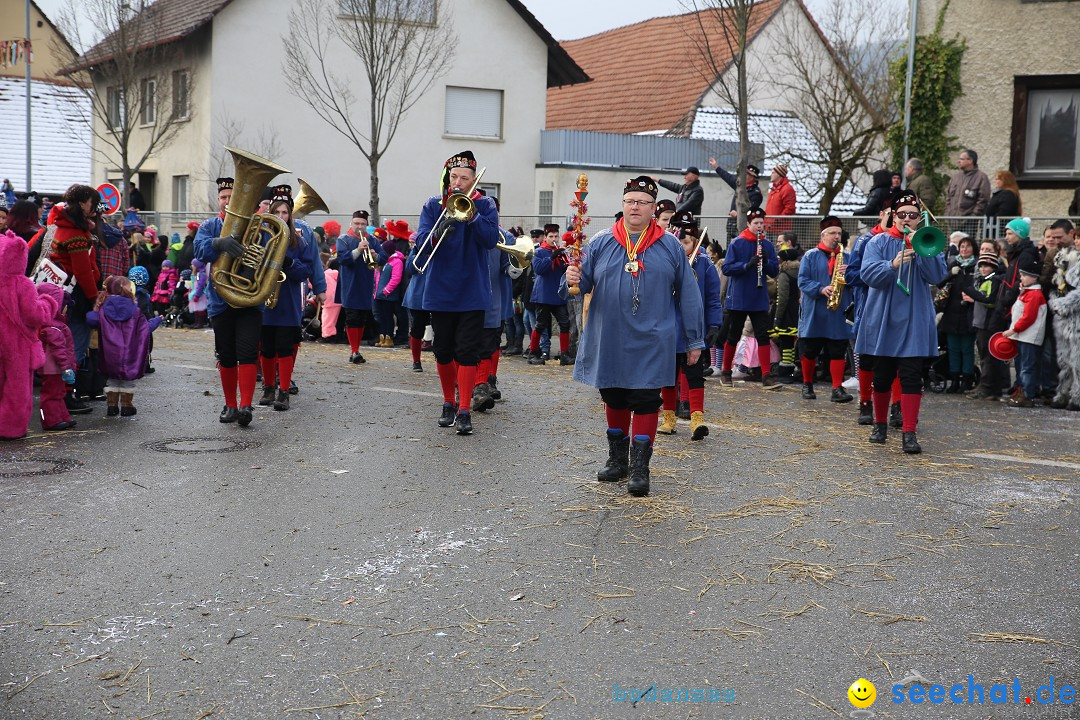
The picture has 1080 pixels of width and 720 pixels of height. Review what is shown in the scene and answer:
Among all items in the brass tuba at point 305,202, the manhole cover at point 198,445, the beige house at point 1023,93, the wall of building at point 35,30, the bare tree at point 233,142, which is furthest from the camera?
the wall of building at point 35,30

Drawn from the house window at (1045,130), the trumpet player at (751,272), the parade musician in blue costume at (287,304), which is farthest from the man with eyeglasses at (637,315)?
the house window at (1045,130)

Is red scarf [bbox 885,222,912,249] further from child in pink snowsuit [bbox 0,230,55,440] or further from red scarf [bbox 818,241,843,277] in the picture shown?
child in pink snowsuit [bbox 0,230,55,440]

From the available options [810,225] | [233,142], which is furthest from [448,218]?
[233,142]

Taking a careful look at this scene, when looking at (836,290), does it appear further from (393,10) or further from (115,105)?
(115,105)

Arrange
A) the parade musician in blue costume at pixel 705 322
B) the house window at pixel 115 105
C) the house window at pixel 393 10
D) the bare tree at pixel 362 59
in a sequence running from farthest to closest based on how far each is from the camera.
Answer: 1. the house window at pixel 115 105
2. the bare tree at pixel 362 59
3. the house window at pixel 393 10
4. the parade musician in blue costume at pixel 705 322

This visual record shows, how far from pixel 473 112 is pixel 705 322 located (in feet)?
74.9

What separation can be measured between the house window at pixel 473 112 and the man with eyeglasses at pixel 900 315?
23244 mm

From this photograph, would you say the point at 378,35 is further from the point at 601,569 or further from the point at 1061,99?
the point at 601,569

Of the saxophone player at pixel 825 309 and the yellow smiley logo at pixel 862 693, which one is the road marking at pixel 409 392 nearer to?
the saxophone player at pixel 825 309

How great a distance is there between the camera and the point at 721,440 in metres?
9.30

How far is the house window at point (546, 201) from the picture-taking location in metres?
31.5

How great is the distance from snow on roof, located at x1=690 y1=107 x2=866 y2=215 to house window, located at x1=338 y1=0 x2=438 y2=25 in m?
8.17

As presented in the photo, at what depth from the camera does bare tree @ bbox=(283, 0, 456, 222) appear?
1064 inches

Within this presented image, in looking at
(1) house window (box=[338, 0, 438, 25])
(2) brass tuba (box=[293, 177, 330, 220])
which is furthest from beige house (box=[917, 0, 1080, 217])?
(2) brass tuba (box=[293, 177, 330, 220])
